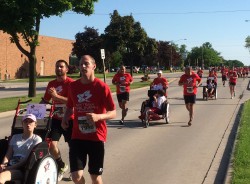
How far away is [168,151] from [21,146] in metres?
4.41

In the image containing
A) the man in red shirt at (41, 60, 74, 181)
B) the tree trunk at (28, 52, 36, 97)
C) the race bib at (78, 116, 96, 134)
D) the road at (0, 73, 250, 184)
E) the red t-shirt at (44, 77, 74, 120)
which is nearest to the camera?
the race bib at (78, 116, 96, 134)

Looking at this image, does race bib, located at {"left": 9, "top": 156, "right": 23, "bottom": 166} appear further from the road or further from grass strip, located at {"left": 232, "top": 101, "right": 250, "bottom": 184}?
grass strip, located at {"left": 232, "top": 101, "right": 250, "bottom": 184}

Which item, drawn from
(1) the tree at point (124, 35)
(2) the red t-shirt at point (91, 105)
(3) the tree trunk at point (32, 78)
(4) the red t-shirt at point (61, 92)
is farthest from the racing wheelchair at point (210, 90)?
(1) the tree at point (124, 35)

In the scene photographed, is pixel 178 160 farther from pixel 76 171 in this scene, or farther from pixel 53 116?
pixel 76 171

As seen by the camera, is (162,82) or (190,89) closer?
(190,89)

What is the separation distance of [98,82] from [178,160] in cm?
392

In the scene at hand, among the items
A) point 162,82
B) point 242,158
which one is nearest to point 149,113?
point 162,82

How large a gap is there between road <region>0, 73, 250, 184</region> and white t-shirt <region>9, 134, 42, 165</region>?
5.55 ft

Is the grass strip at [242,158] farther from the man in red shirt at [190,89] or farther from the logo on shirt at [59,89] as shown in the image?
the logo on shirt at [59,89]

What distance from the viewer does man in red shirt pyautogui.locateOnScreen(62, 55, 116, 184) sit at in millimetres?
4957

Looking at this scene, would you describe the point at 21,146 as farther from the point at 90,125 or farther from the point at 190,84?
the point at 190,84

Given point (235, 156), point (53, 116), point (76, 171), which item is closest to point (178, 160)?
point (235, 156)

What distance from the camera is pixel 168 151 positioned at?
9.33 metres

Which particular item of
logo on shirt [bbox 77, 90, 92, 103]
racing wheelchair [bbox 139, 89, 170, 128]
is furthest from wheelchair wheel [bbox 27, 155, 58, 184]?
racing wheelchair [bbox 139, 89, 170, 128]
